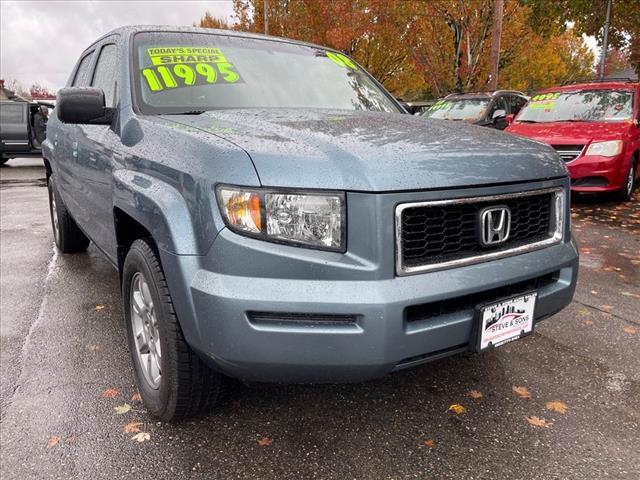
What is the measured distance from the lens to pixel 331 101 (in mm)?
3254

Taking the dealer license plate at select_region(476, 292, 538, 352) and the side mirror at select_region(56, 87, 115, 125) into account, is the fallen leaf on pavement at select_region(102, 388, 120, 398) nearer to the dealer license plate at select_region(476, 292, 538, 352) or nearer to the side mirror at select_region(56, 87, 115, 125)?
the side mirror at select_region(56, 87, 115, 125)

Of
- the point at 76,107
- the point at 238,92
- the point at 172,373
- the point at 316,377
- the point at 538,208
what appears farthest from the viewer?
the point at 238,92

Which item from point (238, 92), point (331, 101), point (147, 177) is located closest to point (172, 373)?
point (147, 177)

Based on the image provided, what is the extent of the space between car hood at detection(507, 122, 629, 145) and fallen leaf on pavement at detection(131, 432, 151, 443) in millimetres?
6482

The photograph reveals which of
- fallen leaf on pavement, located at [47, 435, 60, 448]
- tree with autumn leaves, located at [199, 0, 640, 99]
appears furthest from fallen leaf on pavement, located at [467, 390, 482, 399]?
tree with autumn leaves, located at [199, 0, 640, 99]

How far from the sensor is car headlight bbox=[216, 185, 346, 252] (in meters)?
1.85

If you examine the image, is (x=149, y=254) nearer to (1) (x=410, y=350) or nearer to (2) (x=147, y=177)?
(2) (x=147, y=177)

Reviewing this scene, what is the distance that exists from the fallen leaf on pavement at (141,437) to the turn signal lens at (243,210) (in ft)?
3.76

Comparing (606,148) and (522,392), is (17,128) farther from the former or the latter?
(522,392)

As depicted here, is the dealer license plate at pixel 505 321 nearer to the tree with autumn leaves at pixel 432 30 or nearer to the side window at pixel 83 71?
the side window at pixel 83 71

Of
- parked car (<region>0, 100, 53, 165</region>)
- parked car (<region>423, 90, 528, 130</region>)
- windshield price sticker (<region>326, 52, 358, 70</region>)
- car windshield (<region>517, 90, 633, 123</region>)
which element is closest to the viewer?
windshield price sticker (<region>326, 52, 358, 70</region>)

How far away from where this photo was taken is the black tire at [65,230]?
4949 millimetres

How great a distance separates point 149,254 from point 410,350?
1.15 metres

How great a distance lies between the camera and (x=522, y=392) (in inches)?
108
